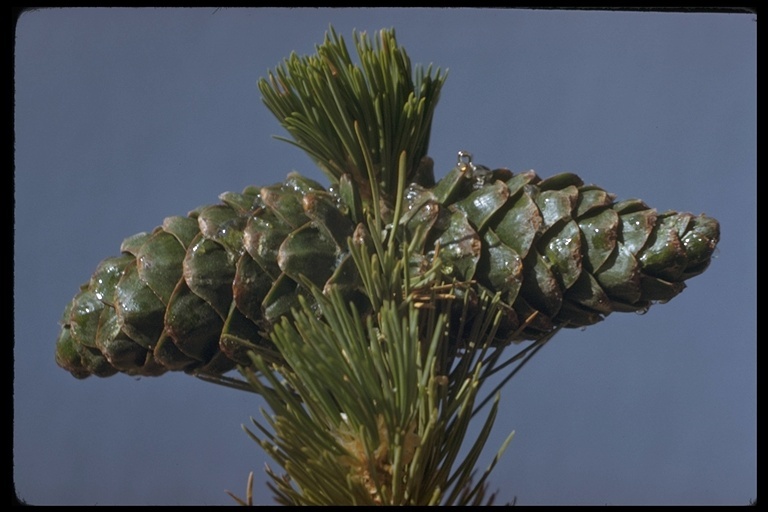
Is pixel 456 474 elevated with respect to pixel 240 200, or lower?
lower

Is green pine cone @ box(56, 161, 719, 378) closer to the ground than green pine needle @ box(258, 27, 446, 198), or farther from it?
closer to the ground

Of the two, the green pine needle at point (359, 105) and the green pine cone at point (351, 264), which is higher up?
the green pine needle at point (359, 105)
